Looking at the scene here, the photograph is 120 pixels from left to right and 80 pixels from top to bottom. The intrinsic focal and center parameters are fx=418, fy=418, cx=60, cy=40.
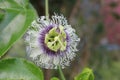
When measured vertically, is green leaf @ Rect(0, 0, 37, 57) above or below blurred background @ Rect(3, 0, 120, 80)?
below

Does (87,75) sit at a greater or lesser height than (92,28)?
lesser

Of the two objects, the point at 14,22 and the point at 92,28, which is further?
the point at 92,28

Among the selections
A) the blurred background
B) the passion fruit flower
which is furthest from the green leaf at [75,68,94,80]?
the blurred background

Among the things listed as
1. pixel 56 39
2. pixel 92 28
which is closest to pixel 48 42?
pixel 56 39

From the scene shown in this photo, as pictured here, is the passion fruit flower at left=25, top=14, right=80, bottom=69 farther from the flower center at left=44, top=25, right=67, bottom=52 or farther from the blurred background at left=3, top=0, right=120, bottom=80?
the blurred background at left=3, top=0, right=120, bottom=80

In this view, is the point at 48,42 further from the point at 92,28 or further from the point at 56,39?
the point at 92,28

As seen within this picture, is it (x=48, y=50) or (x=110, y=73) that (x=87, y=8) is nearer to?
(x=110, y=73)
